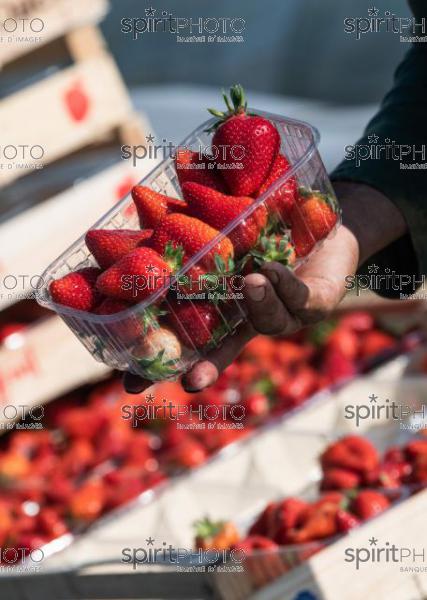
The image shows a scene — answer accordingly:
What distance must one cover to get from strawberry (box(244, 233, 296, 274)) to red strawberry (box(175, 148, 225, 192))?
10 cm

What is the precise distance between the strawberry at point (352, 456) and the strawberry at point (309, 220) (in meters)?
0.85

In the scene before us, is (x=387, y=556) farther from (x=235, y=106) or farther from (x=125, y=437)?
(x=125, y=437)

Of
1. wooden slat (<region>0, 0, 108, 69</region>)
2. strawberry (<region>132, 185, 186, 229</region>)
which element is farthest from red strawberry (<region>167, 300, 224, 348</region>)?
wooden slat (<region>0, 0, 108, 69</region>)

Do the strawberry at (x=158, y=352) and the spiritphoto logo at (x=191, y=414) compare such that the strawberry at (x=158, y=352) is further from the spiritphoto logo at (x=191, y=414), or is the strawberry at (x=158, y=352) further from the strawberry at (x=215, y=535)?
the spiritphoto logo at (x=191, y=414)

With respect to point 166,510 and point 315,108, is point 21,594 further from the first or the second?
point 315,108

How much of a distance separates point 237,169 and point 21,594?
89 centimetres

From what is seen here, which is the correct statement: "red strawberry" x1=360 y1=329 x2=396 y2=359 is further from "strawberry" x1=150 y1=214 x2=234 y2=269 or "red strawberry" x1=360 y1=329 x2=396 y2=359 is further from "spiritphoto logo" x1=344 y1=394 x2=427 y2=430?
"strawberry" x1=150 y1=214 x2=234 y2=269

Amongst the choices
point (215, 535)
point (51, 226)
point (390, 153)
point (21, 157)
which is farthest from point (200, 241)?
point (21, 157)

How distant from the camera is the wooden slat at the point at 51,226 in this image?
2.35 m

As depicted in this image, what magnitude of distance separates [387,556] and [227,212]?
74 centimetres

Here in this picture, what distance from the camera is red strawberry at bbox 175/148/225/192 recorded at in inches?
47.0

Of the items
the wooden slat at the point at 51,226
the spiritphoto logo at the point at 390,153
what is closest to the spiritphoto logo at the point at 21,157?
the wooden slat at the point at 51,226

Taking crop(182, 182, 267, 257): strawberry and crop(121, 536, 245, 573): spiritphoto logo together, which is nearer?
crop(182, 182, 267, 257): strawberry

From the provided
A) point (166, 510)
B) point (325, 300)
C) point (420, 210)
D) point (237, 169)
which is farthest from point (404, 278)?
point (166, 510)
